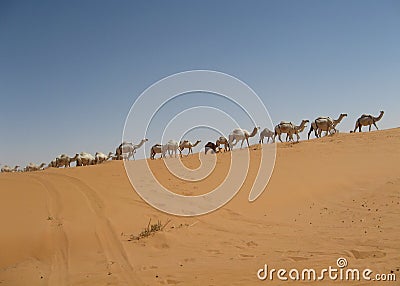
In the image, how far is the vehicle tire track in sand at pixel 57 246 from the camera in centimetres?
543

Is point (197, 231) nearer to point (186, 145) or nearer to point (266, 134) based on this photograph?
point (266, 134)

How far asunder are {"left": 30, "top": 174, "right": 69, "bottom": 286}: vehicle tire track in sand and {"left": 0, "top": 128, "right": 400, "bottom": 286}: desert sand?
0.02 m

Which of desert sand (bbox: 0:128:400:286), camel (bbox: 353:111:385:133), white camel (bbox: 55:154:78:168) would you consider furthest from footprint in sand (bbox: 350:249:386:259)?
white camel (bbox: 55:154:78:168)

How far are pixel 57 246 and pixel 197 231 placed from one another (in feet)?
10.1

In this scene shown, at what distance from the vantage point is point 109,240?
723 cm

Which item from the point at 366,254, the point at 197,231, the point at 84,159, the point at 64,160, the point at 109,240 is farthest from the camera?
the point at 64,160

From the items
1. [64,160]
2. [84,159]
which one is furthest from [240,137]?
[64,160]

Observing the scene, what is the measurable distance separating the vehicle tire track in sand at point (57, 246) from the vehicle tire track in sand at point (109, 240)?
73 centimetres

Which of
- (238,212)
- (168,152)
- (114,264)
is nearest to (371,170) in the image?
(238,212)

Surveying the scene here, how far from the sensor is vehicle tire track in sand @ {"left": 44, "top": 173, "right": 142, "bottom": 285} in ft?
17.9

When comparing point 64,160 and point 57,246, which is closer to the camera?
point 57,246

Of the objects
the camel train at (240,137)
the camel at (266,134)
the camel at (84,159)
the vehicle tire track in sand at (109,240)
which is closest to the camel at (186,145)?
the camel train at (240,137)

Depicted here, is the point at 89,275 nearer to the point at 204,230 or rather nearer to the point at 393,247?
the point at 204,230

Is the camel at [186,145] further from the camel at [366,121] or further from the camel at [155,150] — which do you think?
the camel at [366,121]
